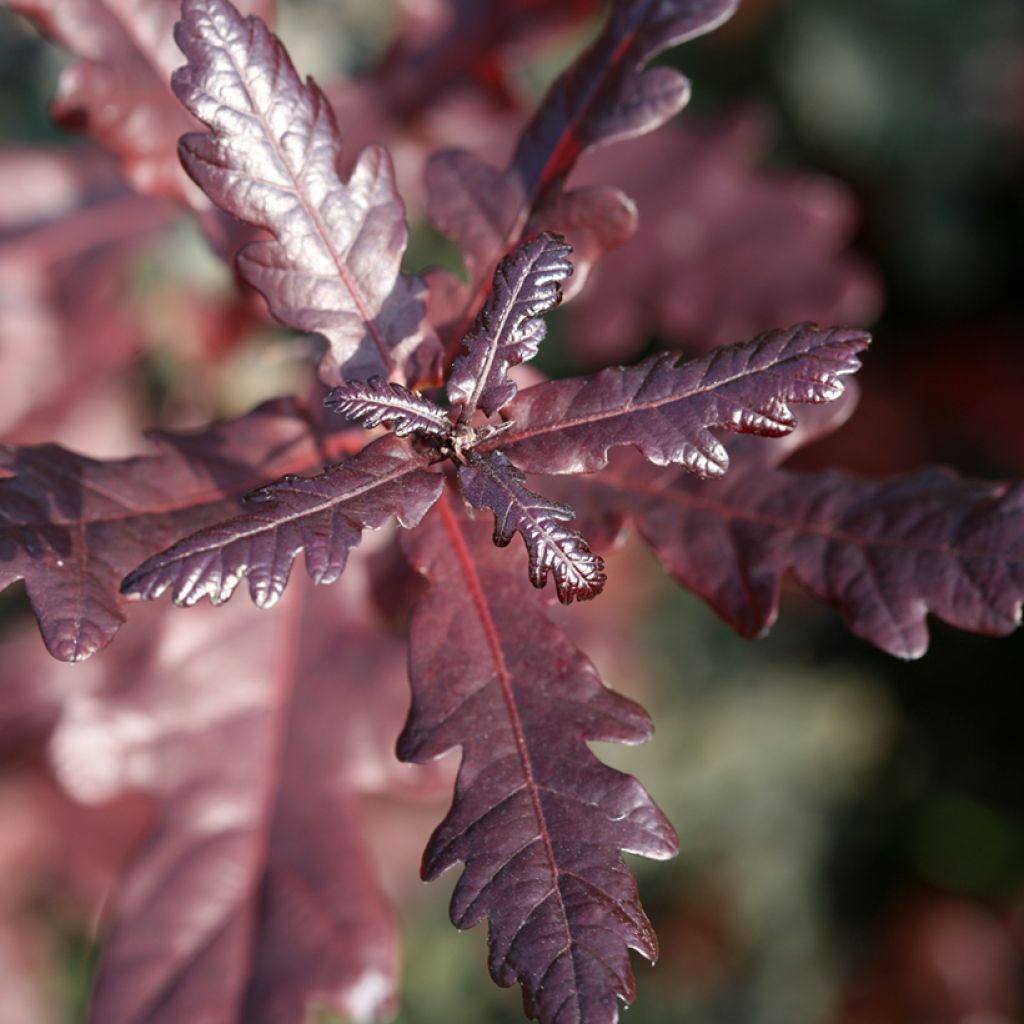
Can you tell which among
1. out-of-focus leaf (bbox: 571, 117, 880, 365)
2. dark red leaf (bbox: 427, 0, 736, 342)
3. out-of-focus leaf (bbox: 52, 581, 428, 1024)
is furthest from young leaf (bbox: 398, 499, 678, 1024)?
out-of-focus leaf (bbox: 571, 117, 880, 365)

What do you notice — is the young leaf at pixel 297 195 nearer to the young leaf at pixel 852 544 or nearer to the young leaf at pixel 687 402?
the young leaf at pixel 687 402

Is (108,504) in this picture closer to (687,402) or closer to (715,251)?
(687,402)

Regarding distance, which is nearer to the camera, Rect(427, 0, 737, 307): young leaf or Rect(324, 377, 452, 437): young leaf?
Rect(324, 377, 452, 437): young leaf

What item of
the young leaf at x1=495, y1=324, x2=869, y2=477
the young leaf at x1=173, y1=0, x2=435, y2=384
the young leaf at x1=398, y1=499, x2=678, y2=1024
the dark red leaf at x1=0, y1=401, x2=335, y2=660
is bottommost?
the young leaf at x1=398, y1=499, x2=678, y2=1024

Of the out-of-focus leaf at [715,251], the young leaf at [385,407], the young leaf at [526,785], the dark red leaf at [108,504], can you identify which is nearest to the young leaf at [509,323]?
the young leaf at [385,407]

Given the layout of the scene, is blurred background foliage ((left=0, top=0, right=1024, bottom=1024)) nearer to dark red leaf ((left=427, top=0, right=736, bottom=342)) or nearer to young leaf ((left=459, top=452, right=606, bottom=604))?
dark red leaf ((left=427, top=0, right=736, bottom=342))

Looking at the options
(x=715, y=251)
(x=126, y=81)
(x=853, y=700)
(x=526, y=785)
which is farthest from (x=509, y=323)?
(x=853, y=700)

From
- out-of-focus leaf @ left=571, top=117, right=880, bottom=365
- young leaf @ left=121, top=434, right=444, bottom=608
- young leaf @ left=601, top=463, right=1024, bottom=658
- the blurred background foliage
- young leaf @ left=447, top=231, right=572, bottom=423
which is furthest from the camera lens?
the blurred background foliage
